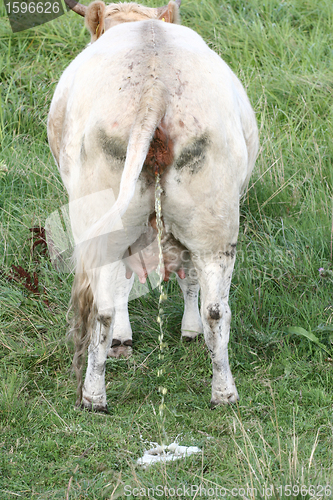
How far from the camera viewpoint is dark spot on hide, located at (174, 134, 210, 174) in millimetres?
2576

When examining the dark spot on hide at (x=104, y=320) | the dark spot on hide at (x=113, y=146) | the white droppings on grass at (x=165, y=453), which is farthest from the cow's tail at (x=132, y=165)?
the white droppings on grass at (x=165, y=453)

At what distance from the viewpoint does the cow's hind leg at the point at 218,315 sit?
9.57 ft

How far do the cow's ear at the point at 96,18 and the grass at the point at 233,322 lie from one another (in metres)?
1.38

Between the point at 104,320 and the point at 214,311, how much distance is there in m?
0.56

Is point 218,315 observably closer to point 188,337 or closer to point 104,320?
point 104,320

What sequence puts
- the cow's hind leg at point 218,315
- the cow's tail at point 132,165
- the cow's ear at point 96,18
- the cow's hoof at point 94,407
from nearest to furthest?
the cow's tail at point 132,165
the cow's hind leg at point 218,315
the cow's hoof at point 94,407
the cow's ear at point 96,18

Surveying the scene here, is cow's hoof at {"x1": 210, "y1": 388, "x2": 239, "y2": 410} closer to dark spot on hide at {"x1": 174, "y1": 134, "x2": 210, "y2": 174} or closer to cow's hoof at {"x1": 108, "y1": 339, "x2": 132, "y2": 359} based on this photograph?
cow's hoof at {"x1": 108, "y1": 339, "x2": 132, "y2": 359}

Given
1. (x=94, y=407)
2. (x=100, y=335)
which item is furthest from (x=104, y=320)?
(x=94, y=407)

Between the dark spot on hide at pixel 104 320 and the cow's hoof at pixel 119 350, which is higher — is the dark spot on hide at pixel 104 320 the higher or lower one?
the higher one

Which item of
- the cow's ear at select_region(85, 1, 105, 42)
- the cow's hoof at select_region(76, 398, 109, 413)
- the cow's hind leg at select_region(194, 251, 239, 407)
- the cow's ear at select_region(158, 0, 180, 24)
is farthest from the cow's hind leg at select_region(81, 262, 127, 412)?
the cow's ear at select_region(158, 0, 180, 24)

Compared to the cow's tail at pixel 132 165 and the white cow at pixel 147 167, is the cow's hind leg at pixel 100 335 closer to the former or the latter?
the white cow at pixel 147 167

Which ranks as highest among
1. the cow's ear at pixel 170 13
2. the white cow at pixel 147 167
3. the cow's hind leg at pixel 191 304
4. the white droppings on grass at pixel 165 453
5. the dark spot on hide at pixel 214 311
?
the cow's ear at pixel 170 13

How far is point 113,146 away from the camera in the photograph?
2615mm

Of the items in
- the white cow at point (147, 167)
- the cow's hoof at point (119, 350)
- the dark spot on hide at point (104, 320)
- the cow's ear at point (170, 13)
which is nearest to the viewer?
the white cow at point (147, 167)
